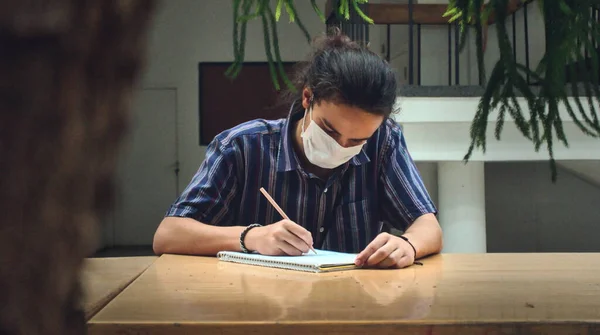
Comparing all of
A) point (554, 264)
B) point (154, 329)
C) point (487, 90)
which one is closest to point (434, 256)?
point (554, 264)

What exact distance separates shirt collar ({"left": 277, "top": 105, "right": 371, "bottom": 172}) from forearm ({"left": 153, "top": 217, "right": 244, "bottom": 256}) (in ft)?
0.95

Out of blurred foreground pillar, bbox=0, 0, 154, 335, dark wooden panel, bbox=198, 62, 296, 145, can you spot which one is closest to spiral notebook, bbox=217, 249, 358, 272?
blurred foreground pillar, bbox=0, 0, 154, 335

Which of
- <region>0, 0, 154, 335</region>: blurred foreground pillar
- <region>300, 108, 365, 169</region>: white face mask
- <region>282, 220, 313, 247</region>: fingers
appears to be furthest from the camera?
<region>300, 108, 365, 169</region>: white face mask

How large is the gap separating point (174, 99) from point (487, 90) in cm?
603

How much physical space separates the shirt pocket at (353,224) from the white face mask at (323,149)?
158mm

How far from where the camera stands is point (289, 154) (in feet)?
6.11

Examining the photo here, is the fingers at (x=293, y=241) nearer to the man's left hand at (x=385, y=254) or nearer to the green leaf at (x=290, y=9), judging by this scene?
the man's left hand at (x=385, y=254)

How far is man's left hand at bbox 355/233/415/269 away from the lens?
1.41 metres

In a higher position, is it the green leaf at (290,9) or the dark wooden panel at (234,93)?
the dark wooden panel at (234,93)

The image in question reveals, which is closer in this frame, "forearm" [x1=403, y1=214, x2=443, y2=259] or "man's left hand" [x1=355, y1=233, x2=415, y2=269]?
"man's left hand" [x1=355, y1=233, x2=415, y2=269]

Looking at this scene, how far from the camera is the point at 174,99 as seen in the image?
6891 millimetres

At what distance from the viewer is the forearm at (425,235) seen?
1.64 m

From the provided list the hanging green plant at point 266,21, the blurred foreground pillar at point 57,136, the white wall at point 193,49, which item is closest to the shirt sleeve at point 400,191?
the hanging green plant at point 266,21

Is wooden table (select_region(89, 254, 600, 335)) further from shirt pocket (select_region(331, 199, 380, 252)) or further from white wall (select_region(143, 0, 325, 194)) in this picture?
white wall (select_region(143, 0, 325, 194))
